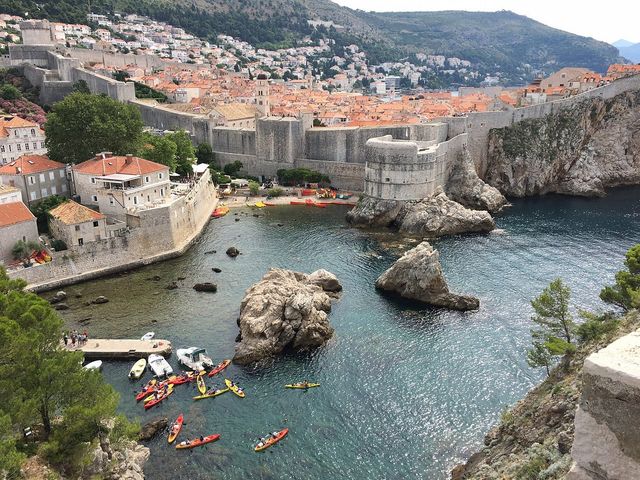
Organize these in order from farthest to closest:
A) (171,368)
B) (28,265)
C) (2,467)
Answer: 1. (28,265)
2. (171,368)
3. (2,467)

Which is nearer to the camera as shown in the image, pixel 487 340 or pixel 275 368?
pixel 275 368

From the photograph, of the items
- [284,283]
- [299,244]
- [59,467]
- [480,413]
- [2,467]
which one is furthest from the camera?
[299,244]

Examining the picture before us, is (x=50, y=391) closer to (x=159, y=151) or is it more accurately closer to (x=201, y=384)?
(x=201, y=384)

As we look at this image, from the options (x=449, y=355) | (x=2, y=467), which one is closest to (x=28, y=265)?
(x=2, y=467)

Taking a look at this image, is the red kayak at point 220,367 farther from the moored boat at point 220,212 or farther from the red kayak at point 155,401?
the moored boat at point 220,212

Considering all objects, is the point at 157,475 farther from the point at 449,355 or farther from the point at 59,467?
the point at 449,355

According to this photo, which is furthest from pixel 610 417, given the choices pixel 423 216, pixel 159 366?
pixel 423 216
